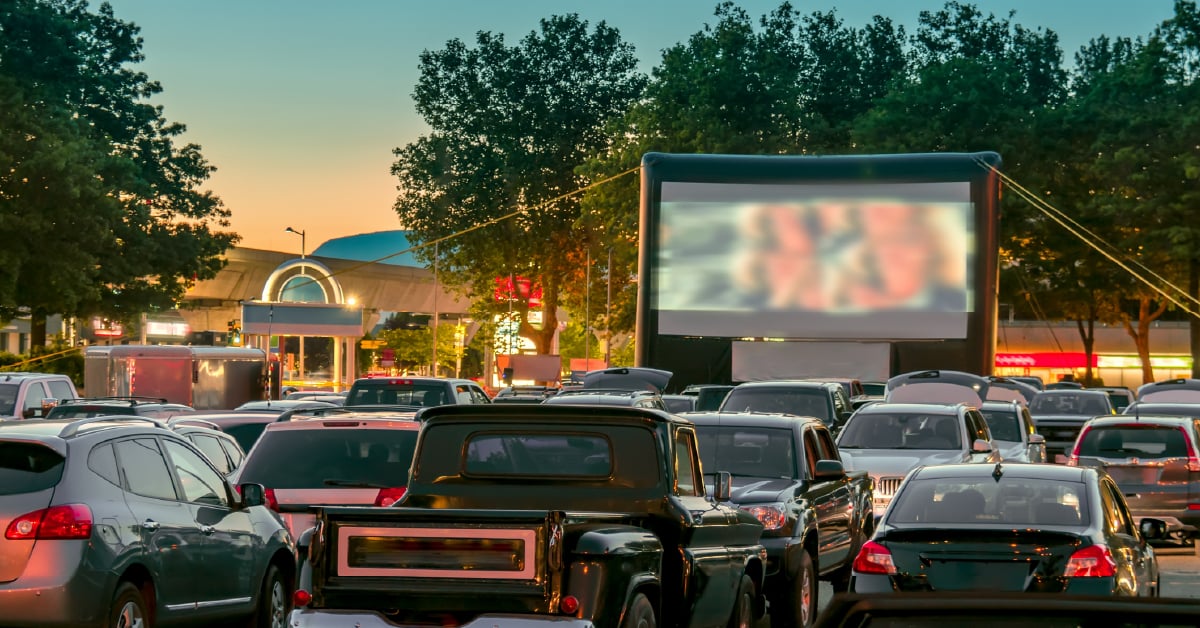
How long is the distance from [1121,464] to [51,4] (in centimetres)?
5814

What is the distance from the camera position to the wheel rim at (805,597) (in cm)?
1372

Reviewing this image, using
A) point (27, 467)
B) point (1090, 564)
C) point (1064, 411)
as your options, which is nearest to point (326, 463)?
point (27, 467)

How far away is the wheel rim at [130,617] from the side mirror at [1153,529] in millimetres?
6201

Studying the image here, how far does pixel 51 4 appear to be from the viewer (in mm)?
72438

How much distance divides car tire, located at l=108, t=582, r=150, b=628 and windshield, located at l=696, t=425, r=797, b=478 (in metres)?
5.46

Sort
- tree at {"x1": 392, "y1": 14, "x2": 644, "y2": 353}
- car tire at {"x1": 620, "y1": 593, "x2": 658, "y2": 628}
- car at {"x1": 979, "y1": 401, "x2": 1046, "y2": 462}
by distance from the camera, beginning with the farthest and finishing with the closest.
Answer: tree at {"x1": 392, "y1": 14, "x2": 644, "y2": 353}
car at {"x1": 979, "y1": 401, "x2": 1046, "y2": 462}
car tire at {"x1": 620, "y1": 593, "x2": 658, "y2": 628}

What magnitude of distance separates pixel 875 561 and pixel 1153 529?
2.01 m

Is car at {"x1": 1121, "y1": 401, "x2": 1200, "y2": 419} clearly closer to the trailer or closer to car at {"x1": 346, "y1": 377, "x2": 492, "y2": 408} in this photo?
car at {"x1": 346, "y1": 377, "x2": 492, "y2": 408}

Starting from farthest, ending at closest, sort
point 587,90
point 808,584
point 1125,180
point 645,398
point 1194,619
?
point 587,90, point 1125,180, point 645,398, point 808,584, point 1194,619

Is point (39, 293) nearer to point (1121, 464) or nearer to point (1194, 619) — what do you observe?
point (1121, 464)

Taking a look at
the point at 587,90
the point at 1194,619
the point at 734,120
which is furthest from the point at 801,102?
the point at 1194,619

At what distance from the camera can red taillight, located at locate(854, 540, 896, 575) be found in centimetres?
1141

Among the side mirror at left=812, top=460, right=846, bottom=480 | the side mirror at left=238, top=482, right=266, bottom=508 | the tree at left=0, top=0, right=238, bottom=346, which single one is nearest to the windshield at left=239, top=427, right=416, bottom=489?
the side mirror at left=238, top=482, right=266, bottom=508

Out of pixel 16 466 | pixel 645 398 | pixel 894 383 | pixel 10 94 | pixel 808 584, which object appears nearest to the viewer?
A: pixel 16 466
